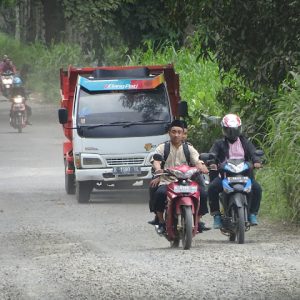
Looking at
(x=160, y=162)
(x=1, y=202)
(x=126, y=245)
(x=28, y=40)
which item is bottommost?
(x=28, y=40)

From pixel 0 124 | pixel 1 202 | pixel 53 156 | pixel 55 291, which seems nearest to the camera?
pixel 55 291

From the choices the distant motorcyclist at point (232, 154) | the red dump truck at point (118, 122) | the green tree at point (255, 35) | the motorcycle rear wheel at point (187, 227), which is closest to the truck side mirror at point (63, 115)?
the red dump truck at point (118, 122)

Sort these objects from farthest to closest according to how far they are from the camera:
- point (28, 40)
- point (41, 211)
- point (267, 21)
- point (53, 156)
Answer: point (28, 40) → point (53, 156) → point (41, 211) → point (267, 21)

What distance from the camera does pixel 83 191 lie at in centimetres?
2191

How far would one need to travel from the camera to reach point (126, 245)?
50.5 feet

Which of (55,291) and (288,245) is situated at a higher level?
(55,291)

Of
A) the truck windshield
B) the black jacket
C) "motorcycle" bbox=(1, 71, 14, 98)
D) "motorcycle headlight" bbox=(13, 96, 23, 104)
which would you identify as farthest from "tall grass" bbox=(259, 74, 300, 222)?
"motorcycle" bbox=(1, 71, 14, 98)

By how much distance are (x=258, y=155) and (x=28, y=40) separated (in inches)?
2074

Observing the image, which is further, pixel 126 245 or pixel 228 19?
pixel 228 19

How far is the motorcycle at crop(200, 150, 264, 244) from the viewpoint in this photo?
1504cm

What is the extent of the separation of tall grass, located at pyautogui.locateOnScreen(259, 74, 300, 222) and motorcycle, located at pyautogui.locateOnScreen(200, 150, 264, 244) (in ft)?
5.33

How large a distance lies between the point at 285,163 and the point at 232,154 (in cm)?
179

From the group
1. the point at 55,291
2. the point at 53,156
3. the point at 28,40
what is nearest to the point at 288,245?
the point at 55,291

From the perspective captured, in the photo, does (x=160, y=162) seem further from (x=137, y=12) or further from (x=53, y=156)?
(x=137, y=12)
